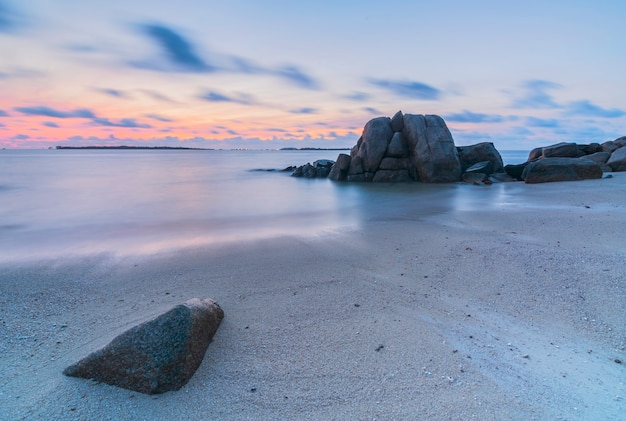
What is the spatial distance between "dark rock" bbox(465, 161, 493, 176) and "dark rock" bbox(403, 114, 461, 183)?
37.7 inches

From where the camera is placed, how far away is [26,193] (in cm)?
1908

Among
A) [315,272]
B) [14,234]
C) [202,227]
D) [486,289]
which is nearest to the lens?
[486,289]

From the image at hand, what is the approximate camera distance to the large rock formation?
2089 cm

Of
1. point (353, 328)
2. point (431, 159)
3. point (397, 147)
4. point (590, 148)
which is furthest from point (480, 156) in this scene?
point (353, 328)

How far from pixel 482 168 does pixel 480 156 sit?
7.36ft

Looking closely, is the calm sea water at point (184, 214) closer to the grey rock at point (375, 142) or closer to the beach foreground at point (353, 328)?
the beach foreground at point (353, 328)

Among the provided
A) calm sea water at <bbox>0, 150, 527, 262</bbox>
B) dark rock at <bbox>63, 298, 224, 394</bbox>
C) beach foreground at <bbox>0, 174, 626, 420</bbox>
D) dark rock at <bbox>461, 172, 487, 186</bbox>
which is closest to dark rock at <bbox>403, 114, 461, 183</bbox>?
dark rock at <bbox>461, 172, 487, 186</bbox>

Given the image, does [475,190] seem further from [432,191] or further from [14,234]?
[14,234]

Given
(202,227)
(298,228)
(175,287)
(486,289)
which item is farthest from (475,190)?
(175,287)

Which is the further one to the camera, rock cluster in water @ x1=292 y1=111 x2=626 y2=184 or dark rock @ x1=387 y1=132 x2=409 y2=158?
dark rock @ x1=387 y1=132 x2=409 y2=158

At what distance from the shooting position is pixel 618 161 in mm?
20906

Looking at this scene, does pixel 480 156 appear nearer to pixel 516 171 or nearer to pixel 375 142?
pixel 516 171

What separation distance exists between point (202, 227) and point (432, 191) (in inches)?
435

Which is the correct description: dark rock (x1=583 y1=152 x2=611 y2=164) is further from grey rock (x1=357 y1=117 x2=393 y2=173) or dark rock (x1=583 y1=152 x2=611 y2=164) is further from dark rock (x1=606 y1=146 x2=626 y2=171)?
grey rock (x1=357 y1=117 x2=393 y2=173)
